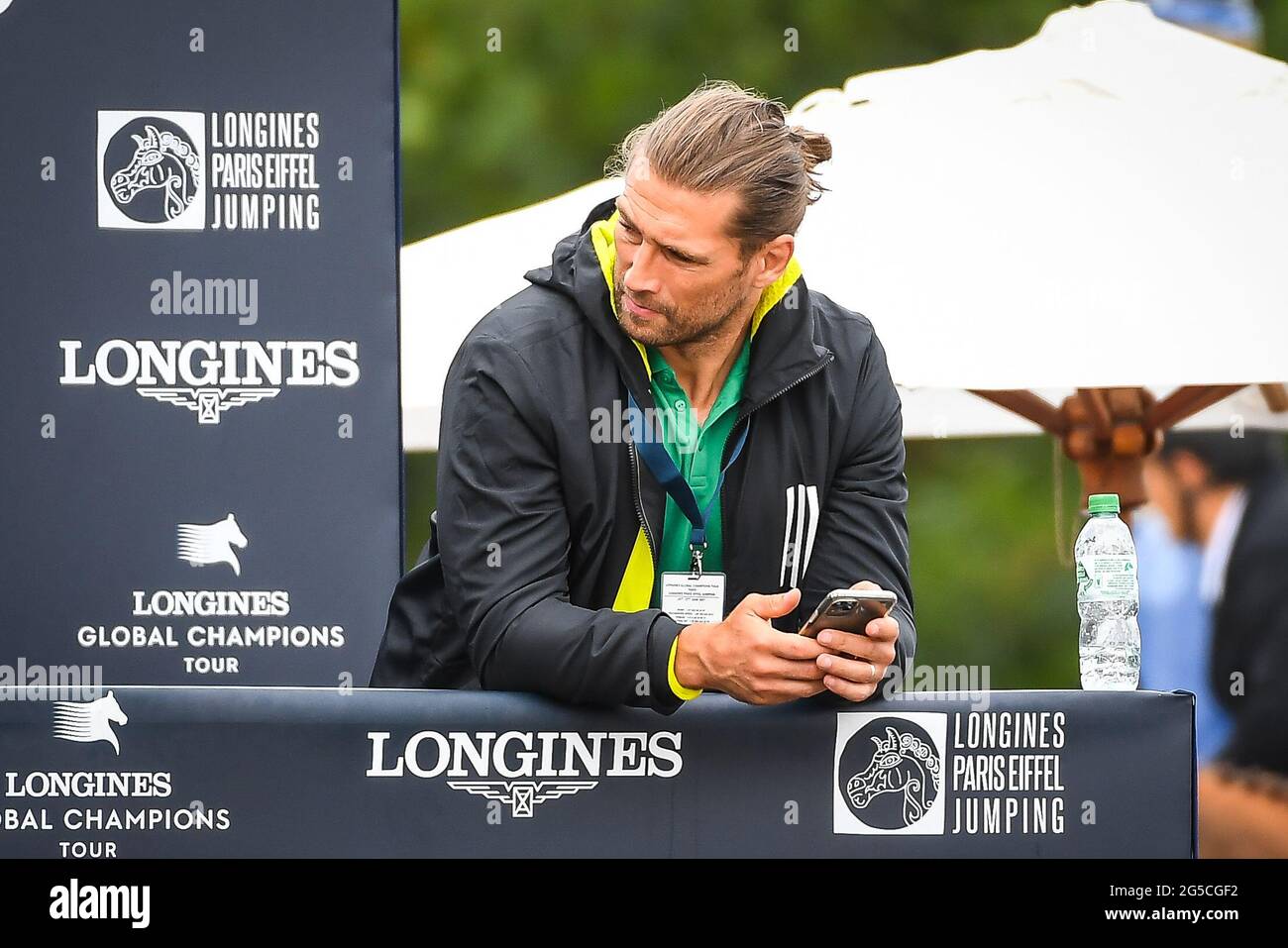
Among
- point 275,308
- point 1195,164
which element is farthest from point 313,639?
point 1195,164

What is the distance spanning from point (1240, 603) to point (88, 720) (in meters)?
4.10

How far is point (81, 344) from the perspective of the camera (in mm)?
4828

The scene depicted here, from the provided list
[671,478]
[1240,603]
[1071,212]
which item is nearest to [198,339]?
[671,478]

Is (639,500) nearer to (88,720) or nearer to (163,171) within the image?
(88,720)

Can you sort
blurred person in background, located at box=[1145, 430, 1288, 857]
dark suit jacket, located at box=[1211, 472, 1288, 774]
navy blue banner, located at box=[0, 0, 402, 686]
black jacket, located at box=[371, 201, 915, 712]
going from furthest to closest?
dark suit jacket, located at box=[1211, 472, 1288, 774], blurred person in background, located at box=[1145, 430, 1288, 857], navy blue banner, located at box=[0, 0, 402, 686], black jacket, located at box=[371, 201, 915, 712]

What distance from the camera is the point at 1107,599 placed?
414 centimetres

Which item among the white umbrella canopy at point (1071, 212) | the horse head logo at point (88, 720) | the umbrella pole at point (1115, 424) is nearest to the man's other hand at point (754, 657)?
the horse head logo at point (88, 720)

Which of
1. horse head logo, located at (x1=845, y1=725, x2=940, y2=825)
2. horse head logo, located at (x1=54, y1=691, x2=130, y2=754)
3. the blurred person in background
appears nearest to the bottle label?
horse head logo, located at (x1=845, y1=725, x2=940, y2=825)

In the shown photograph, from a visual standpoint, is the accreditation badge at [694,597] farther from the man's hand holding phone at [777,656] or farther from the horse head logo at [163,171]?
the horse head logo at [163,171]

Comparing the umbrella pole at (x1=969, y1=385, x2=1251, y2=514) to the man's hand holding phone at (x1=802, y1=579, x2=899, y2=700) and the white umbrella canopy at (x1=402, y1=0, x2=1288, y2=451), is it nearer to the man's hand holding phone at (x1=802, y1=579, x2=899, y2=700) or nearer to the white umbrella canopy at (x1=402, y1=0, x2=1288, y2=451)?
the white umbrella canopy at (x1=402, y1=0, x2=1288, y2=451)

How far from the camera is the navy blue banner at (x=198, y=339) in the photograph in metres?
4.81

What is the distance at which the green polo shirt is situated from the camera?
3.99 metres

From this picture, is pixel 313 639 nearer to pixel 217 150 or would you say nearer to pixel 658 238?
pixel 217 150

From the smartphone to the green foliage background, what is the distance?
6.80m
